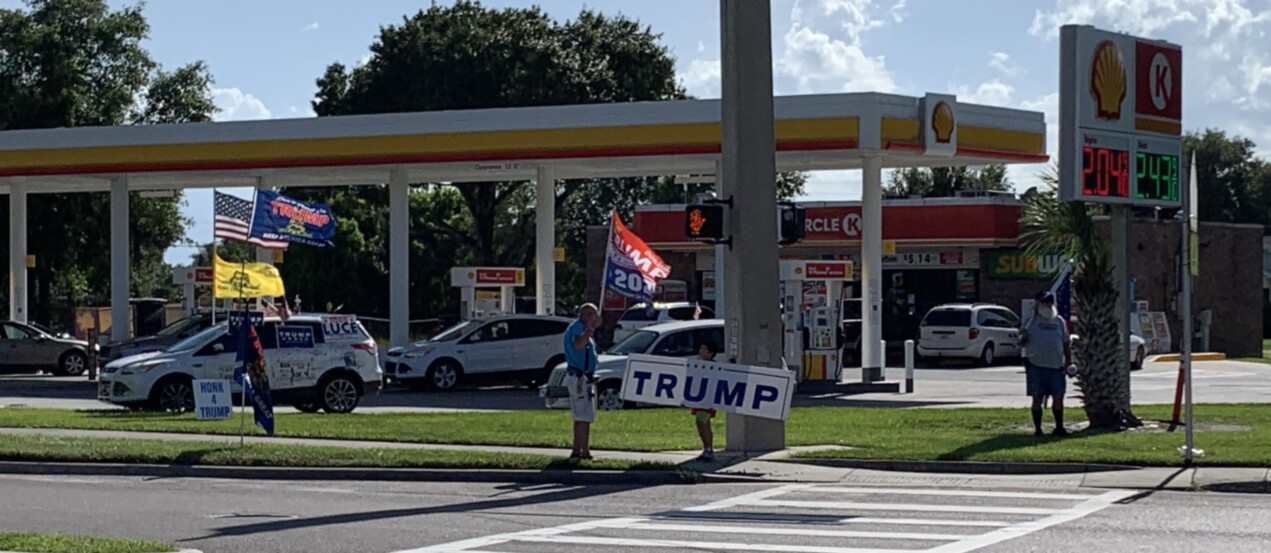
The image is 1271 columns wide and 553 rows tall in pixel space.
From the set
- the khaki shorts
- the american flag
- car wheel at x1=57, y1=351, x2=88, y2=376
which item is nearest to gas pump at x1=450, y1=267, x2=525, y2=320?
the american flag

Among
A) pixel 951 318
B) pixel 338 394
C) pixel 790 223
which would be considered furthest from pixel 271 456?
pixel 951 318

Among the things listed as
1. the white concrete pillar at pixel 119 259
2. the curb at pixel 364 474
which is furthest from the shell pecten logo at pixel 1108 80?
the white concrete pillar at pixel 119 259

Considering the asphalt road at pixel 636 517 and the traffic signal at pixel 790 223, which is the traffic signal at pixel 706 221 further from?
the asphalt road at pixel 636 517

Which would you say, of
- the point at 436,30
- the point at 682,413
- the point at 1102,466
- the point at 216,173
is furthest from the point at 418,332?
the point at 1102,466

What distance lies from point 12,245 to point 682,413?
83.9 feet

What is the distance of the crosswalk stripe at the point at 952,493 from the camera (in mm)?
16578

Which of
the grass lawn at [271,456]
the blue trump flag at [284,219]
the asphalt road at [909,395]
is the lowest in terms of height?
the asphalt road at [909,395]

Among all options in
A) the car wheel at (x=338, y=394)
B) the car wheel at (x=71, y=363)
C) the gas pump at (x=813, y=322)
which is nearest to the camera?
the car wheel at (x=338, y=394)

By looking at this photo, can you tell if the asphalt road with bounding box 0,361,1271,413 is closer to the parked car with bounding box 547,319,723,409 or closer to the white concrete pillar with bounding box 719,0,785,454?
the parked car with bounding box 547,319,723,409

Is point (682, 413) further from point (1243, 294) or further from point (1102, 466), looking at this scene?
point (1243, 294)

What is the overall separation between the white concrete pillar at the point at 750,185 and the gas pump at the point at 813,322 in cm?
1436

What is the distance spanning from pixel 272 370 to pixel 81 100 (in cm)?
3564

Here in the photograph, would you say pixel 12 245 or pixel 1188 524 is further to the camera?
pixel 12 245

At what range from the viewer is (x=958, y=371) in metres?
43.6
